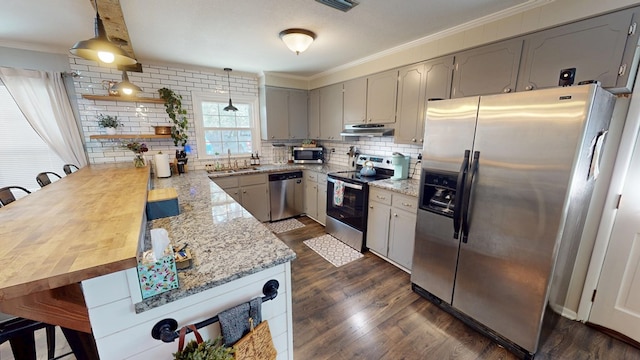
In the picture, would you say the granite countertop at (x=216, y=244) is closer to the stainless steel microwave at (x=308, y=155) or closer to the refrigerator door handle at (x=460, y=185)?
the refrigerator door handle at (x=460, y=185)

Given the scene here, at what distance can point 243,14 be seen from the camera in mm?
2037

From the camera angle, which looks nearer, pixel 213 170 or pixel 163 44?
pixel 163 44

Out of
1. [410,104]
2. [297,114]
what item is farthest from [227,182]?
[410,104]

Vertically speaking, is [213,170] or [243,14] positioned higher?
[243,14]

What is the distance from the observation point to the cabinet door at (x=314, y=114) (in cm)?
423

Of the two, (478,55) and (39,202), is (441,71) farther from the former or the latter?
(39,202)

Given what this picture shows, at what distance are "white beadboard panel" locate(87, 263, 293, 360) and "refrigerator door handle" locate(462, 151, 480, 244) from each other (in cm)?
142

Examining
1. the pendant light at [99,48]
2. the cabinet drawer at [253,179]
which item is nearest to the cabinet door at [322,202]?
the cabinet drawer at [253,179]

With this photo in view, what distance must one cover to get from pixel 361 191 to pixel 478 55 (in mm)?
1762

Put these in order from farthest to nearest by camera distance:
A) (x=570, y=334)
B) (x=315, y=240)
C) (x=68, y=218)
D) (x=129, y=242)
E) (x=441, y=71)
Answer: (x=315, y=240) < (x=441, y=71) < (x=570, y=334) < (x=68, y=218) < (x=129, y=242)

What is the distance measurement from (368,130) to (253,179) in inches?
75.5

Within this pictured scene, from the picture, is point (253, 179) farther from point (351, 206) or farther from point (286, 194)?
point (351, 206)

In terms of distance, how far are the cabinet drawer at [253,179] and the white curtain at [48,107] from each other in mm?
1998

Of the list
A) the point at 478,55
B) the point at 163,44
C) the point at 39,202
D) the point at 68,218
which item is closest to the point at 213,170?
the point at 163,44
